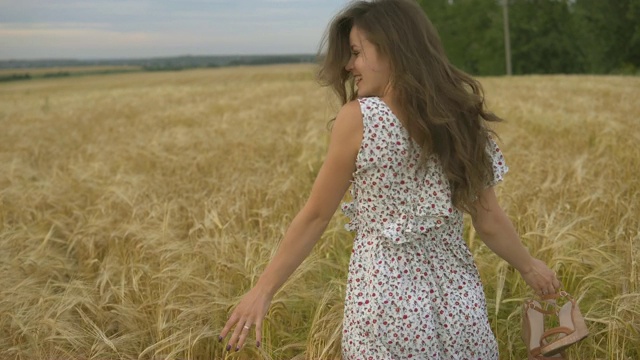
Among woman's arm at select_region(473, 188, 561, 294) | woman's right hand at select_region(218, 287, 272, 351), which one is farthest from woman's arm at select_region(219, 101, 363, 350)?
woman's arm at select_region(473, 188, 561, 294)

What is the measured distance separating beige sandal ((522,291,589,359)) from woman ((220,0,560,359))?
7.7 inches

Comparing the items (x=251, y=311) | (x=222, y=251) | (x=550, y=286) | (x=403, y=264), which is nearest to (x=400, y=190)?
(x=403, y=264)

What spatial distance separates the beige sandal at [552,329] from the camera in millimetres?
1913

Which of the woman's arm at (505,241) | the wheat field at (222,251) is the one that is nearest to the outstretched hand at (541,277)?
the woman's arm at (505,241)

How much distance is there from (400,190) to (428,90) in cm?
27

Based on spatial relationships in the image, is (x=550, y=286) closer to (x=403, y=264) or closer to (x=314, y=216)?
(x=403, y=264)

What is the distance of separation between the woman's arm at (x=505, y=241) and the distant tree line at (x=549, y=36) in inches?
1536

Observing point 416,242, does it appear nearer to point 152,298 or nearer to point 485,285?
point 485,285

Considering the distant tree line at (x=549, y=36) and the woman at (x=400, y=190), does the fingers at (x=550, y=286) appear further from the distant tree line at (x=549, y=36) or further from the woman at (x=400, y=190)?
the distant tree line at (x=549, y=36)

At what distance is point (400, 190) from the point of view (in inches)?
72.2

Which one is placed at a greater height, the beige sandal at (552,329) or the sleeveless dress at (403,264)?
the sleeveless dress at (403,264)

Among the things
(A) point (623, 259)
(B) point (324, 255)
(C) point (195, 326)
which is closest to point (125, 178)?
(B) point (324, 255)

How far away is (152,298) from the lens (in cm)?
276

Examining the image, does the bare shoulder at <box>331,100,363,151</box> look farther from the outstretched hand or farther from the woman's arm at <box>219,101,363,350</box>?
the outstretched hand
